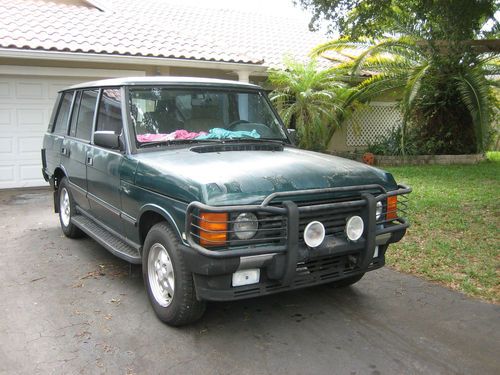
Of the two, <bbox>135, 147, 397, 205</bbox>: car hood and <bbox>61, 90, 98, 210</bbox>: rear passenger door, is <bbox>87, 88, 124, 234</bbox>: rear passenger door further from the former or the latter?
<bbox>135, 147, 397, 205</bbox>: car hood

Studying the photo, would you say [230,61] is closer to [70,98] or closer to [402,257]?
[70,98]

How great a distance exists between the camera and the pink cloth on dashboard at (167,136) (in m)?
4.36

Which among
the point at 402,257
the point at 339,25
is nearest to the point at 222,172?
the point at 402,257

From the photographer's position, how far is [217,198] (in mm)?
3234

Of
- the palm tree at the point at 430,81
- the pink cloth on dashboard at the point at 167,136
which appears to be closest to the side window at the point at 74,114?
the pink cloth on dashboard at the point at 167,136

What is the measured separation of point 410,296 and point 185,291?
2187mm

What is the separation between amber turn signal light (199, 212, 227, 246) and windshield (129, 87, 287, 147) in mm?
1386

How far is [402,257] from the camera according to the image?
552 cm

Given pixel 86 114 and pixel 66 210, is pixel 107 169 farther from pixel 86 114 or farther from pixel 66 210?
pixel 66 210

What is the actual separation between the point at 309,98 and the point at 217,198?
9341mm

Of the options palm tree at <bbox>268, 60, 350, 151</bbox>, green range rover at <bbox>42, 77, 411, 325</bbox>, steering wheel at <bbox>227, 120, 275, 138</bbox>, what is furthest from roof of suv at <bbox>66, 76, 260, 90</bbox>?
palm tree at <bbox>268, 60, 350, 151</bbox>

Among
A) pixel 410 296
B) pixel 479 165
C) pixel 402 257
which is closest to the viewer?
pixel 410 296

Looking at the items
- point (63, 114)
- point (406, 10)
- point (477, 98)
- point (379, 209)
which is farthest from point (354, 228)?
point (477, 98)

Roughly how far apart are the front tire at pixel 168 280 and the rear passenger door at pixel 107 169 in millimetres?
792
